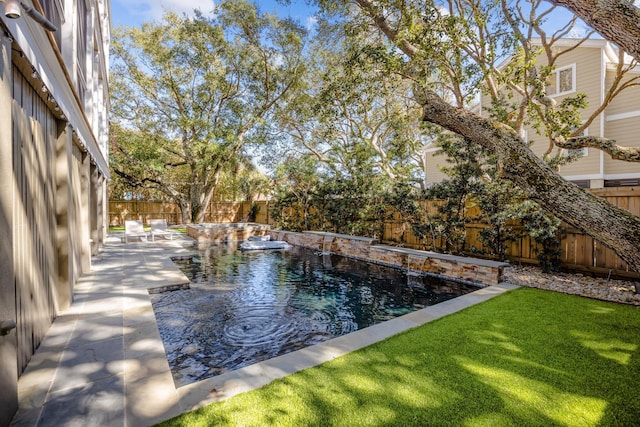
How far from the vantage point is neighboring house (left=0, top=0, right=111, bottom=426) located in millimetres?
2037

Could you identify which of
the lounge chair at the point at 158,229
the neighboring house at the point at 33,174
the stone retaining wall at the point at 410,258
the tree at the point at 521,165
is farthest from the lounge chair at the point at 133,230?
the tree at the point at 521,165

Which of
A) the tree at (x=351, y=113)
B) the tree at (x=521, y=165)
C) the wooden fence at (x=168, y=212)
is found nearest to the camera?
the tree at (x=521, y=165)

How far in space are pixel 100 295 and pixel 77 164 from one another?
287 centimetres

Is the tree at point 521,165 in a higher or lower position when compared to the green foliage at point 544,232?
higher

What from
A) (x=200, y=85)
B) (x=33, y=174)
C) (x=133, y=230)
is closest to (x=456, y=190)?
(x=33, y=174)

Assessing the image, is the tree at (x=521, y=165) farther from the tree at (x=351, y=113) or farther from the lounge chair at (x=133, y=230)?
the lounge chair at (x=133, y=230)

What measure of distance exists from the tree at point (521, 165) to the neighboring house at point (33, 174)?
451cm

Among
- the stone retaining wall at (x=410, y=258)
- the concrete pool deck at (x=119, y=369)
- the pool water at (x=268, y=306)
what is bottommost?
the pool water at (x=268, y=306)

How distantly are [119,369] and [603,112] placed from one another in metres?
16.9

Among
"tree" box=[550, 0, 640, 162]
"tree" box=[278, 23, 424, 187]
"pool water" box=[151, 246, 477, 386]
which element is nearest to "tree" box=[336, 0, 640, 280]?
→ "tree" box=[278, 23, 424, 187]

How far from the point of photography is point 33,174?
321 centimetres

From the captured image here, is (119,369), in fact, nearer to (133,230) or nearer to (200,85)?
(133,230)

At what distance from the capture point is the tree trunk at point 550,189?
9.83 ft

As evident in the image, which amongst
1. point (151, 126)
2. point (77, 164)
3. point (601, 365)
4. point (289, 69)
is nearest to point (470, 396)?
point (601, 365)
